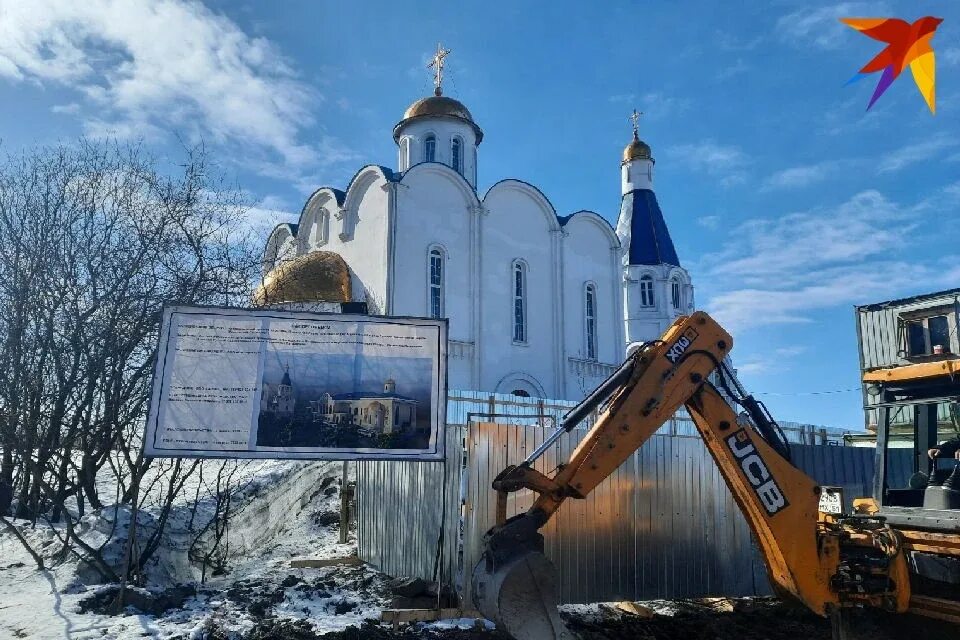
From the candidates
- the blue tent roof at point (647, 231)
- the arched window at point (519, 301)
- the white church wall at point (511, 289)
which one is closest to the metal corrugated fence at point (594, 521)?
the white church wall at point (511, 289)

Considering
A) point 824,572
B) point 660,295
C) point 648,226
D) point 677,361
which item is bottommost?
point 824,572

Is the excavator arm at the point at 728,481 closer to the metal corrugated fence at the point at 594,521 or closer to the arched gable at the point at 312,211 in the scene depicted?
the metal corrugated fence at the point at 594,521

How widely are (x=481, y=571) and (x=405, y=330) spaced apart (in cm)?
262

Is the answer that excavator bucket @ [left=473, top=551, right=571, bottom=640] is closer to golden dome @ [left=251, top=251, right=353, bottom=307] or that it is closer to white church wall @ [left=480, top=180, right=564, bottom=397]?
golden dome @ [left=251, top=251, right=353, bottom=307]

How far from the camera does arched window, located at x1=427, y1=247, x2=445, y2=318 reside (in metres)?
21.9

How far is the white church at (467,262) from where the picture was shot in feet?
71.3

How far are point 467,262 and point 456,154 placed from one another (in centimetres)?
602

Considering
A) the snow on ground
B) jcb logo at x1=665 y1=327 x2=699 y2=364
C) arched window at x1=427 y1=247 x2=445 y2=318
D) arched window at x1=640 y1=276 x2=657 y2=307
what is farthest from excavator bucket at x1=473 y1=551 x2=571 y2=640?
arched window at x1=640 y1=276 x2=657 y2=307

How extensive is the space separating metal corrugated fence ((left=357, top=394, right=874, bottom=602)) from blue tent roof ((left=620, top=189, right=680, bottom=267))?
25.6 meters

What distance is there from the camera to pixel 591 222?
26.6 meters

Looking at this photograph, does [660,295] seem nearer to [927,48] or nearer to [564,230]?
[564,230]

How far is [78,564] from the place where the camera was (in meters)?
7.87

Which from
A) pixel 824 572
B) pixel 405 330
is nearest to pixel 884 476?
pixel 824 572

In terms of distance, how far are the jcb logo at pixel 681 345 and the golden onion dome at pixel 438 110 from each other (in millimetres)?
22426
